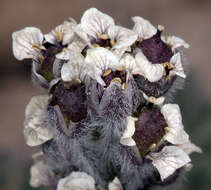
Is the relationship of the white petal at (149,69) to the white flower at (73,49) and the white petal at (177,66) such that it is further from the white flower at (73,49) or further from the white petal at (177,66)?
the white flower at (73,49)

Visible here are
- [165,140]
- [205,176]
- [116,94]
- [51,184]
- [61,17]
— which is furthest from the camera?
[61,17]

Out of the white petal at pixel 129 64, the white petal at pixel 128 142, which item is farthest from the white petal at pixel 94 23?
the white petal at pixel 128 142

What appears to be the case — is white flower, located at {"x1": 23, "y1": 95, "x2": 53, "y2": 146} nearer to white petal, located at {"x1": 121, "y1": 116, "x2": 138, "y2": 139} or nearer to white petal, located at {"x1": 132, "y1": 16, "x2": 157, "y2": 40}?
white petal, located at {"x1": 121, "y1": 116, "x2": 138, "y2": 139}

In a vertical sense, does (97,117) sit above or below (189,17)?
above

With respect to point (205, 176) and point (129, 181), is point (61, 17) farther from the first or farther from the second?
point (129, 181)

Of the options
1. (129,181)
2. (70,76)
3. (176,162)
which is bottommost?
(129,181)

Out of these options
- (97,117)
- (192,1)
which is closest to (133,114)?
(97,117)
